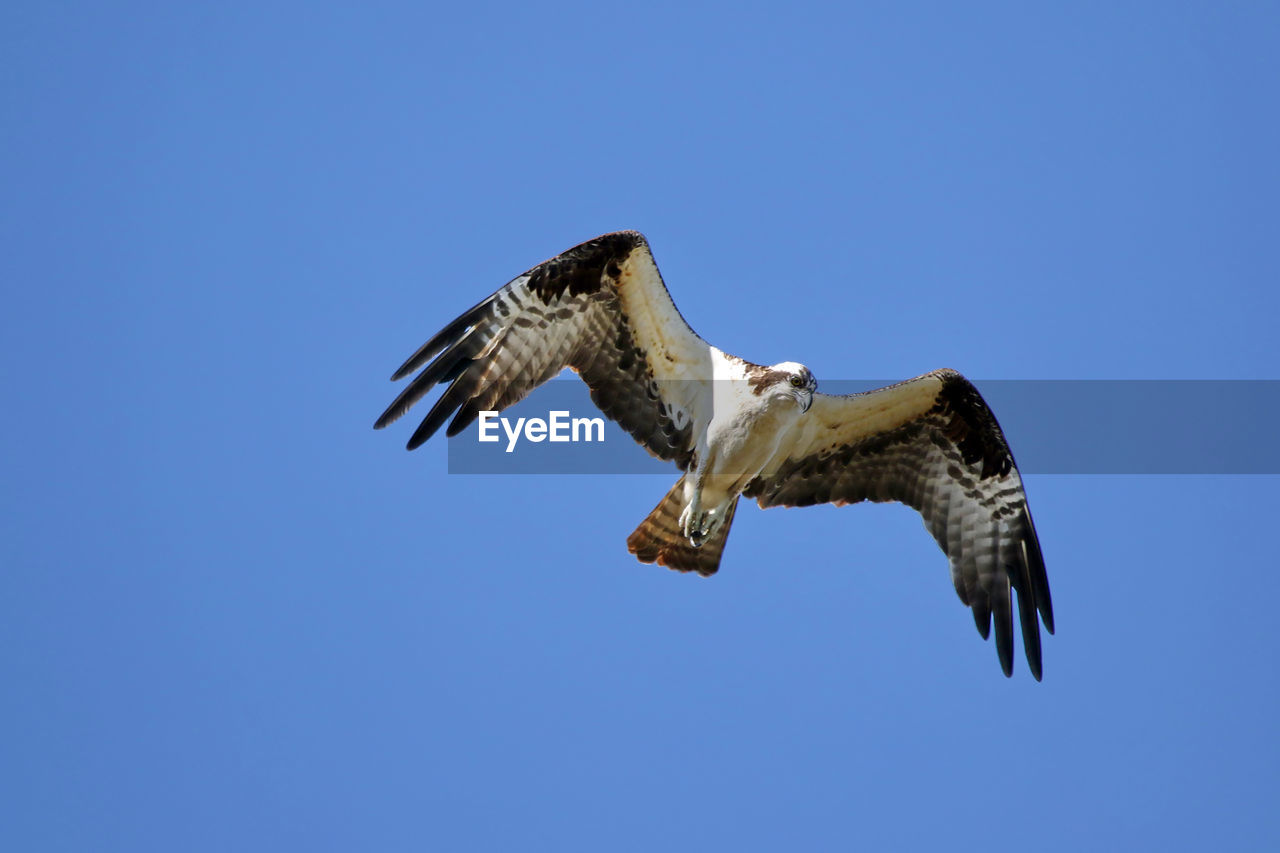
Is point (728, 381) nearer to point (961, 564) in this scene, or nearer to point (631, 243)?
point (631, 243)

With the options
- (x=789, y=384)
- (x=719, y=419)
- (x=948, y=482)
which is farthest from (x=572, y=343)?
(x=948, y=482)

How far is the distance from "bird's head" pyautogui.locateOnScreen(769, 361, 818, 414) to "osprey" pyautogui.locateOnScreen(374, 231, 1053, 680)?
0.01 m

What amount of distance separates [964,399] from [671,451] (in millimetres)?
2353

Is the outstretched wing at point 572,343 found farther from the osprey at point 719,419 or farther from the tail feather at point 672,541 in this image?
the tail feather at point 672,541

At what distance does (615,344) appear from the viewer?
372 inches

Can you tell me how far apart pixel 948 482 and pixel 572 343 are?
334cm

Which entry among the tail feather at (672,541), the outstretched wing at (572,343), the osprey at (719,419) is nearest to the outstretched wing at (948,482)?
the osprey at (719,419)

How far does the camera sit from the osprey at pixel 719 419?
9.08 meters

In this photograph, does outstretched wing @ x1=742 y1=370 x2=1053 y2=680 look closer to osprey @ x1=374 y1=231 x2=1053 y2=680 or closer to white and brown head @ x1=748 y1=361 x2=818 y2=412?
osprey @ x1=374 y1=231 x2=1053 y2=680

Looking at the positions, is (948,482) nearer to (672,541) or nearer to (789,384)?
(789,384)

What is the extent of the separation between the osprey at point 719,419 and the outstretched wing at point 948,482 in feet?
0.04

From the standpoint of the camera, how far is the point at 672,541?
969 cm

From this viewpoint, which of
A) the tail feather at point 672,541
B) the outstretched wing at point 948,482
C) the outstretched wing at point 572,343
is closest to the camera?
the outstretched wing at point 572,343

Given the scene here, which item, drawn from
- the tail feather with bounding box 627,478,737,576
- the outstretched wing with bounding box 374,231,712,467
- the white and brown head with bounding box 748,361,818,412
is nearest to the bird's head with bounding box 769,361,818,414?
the white and brown head with bounding box 748,361,818,412
